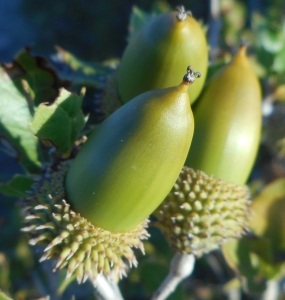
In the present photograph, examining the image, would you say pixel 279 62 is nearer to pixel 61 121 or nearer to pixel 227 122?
pixel 227 122

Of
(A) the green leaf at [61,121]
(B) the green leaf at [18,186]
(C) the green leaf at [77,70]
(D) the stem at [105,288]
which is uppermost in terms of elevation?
(C) the green leaf at [77,70]

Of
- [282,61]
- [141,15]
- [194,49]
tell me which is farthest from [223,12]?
[194,49]

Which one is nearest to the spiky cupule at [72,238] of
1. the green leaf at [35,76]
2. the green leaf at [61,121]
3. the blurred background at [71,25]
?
the green leaf at [61,121]

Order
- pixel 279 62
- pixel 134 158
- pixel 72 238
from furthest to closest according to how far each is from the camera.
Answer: pixel 279 62
pixel 72 238
pixel 134 158

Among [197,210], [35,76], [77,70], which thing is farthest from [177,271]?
[77,70]

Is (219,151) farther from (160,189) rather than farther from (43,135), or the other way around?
(43,135)

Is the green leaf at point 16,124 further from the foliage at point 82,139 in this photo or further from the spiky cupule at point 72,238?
the spiky cupule at point 72,238
